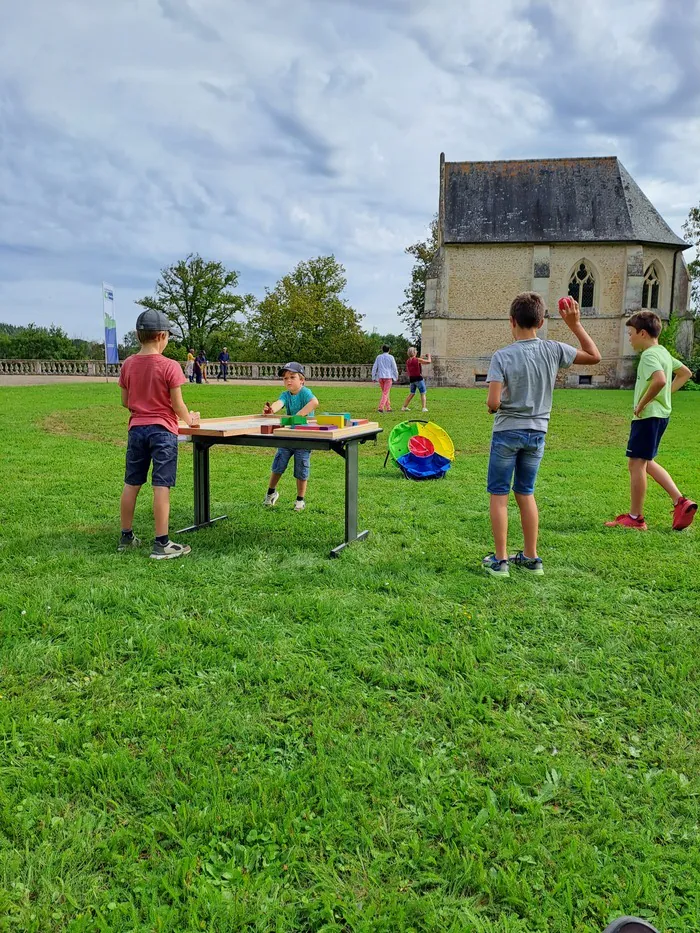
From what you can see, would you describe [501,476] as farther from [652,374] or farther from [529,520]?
[652,374]

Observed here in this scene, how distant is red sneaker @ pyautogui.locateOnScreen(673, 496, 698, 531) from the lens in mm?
6090

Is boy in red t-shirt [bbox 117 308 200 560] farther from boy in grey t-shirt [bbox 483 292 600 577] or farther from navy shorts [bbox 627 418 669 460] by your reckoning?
navy shorts [bbox 627 418 669 460]

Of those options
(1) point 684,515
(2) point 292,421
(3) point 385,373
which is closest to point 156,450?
(2) point 292,421

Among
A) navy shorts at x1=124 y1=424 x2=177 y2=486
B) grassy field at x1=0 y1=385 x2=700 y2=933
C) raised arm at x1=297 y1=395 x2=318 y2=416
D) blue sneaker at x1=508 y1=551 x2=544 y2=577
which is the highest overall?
raised arm at x1=297 y1=395 x2=318 y2=416

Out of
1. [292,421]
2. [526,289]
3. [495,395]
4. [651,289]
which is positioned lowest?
[292,421]

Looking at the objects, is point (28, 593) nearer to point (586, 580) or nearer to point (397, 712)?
point (397, 712)

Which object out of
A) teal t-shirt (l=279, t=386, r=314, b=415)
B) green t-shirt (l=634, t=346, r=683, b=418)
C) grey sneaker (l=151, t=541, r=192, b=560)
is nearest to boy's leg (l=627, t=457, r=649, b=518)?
green t-shirt (l=634, t=346, r=683, b=418)

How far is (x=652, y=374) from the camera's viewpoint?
612 centimetres

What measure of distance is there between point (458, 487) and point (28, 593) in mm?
5221

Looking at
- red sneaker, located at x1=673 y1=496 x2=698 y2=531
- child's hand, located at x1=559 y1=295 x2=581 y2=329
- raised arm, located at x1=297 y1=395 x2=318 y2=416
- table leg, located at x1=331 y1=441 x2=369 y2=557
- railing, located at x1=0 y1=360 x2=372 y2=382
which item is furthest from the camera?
railing, located at x1=0 y1=360 x2=372 y2=382

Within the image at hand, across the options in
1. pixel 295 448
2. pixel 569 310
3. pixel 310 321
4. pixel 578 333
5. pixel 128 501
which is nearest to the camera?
pixel 569 310

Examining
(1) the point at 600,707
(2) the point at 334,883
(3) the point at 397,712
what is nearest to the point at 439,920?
(2) the point at 334,883

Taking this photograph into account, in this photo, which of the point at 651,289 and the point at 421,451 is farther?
the point at 651,289

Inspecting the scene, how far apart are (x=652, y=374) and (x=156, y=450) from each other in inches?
172
